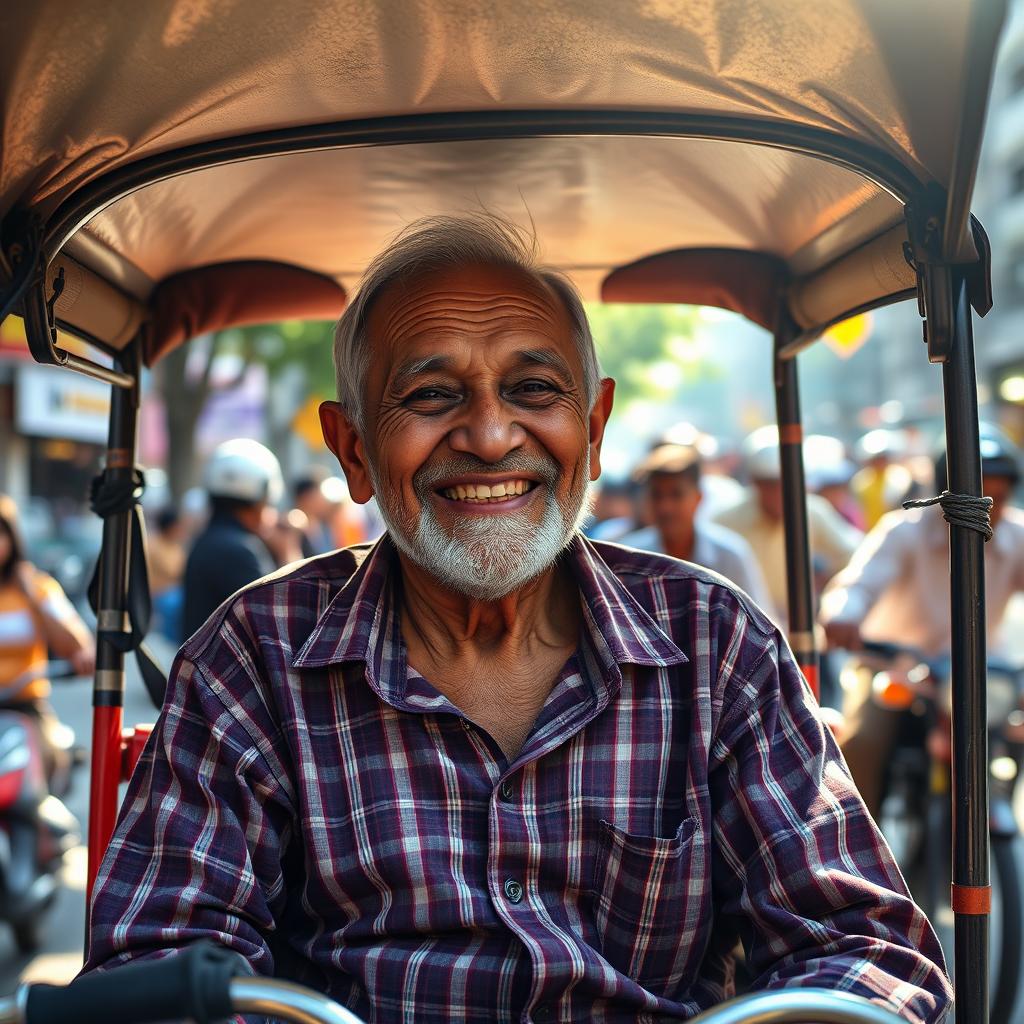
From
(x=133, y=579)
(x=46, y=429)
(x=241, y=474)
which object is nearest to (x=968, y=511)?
(x=133, y=579)

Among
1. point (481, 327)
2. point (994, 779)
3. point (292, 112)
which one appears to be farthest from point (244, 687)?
point (994, 779)

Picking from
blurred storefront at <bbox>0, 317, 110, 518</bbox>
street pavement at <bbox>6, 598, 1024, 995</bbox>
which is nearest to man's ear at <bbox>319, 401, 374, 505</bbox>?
street pavement at <bbox>6, 598, 1024, 995</bbox>

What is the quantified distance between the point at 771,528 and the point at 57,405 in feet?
59.2

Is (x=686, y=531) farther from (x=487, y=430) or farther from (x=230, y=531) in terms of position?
(x=487, y=430)

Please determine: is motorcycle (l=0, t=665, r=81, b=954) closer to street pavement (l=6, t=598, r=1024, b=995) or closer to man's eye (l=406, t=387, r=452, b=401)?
street pavement (l=6, t=598, r=1024, b=995)

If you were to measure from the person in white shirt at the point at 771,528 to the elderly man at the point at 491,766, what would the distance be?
434 centimetres

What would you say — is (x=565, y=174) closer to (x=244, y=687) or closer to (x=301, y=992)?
(x=244, y=687)

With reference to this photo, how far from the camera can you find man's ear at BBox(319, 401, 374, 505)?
8.75 feet

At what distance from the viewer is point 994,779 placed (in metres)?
4.99

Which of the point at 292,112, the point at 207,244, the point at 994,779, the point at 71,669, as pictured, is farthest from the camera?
the point at 71,669

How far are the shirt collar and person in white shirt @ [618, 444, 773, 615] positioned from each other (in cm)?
302

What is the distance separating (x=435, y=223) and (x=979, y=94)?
116 cm

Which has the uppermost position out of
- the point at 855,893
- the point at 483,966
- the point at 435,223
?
the point at 435,223

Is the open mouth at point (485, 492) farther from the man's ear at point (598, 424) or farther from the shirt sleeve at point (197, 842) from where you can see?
the shirt sleeve at point (197, 842)
